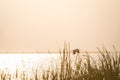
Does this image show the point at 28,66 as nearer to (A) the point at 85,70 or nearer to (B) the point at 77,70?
(A) the point at 85,70

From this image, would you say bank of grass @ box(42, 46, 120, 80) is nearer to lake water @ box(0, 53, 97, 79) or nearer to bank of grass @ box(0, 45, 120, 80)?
bank of grass @ box(0, 45, 120, 80)

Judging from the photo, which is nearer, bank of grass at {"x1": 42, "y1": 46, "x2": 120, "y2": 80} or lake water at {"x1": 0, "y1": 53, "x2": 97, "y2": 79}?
bank of grass at {"x1": 42, "y1": 46, "x2": 120, "y2": 80}

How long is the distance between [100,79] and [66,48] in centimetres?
58

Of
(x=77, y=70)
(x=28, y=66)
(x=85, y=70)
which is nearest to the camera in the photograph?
(x=77, y=70)

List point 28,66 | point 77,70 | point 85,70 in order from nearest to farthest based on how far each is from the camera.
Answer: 1. point 77,70
2. point 85,70
3. point 28,66

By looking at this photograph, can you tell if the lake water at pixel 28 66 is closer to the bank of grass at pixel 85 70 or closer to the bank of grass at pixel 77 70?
the bank of grass at pixel 77 70

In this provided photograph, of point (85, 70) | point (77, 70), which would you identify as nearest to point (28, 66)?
point (85, 70)

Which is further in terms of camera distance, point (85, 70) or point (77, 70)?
point (85, 70)

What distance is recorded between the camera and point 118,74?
13.2ft

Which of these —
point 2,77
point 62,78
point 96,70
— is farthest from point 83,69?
point 2,77

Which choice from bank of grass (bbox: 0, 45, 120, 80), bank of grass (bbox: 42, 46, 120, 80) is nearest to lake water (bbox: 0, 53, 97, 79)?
bank of grass (bbox: 0, 45, 120, 80)

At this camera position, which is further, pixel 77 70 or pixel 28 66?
pixel 28 66

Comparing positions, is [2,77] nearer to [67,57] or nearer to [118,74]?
[67,57]

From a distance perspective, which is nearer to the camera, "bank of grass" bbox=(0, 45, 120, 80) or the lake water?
"bank of grass" bbox=(0, 45, 120, 80)
